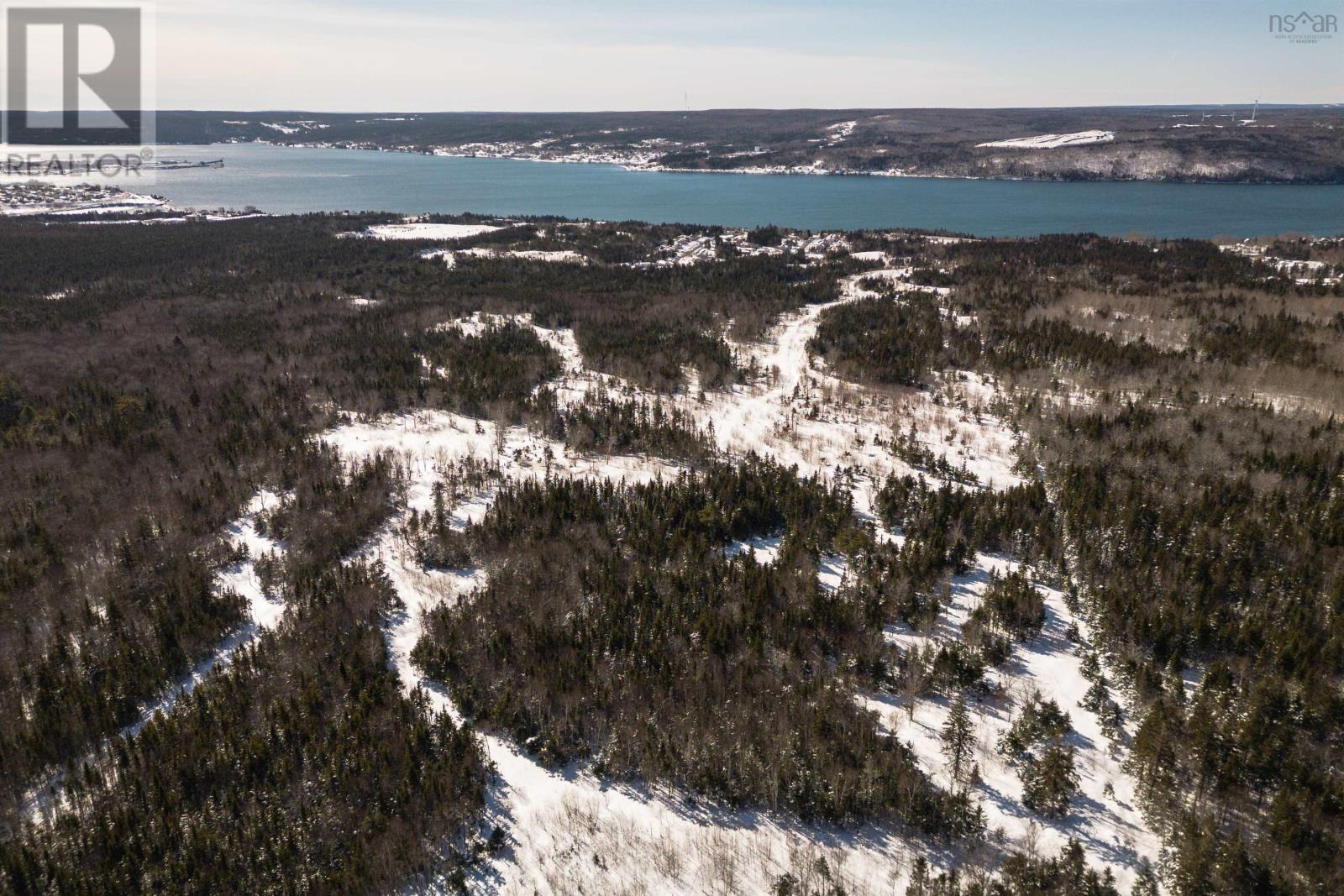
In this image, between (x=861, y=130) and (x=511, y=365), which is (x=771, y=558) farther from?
(x=861, y=130)

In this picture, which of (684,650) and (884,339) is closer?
(684,650)

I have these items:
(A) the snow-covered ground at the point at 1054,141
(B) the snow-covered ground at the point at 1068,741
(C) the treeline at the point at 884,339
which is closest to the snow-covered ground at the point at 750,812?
(B) the snow-covered ground at the point at 1068,741

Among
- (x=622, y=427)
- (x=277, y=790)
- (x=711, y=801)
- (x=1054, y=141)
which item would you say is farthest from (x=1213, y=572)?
(x=1054, y=141)

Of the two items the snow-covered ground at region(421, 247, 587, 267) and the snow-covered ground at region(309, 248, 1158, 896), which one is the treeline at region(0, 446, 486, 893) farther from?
the snow-covered ground at region(421, 247, 587, 267)

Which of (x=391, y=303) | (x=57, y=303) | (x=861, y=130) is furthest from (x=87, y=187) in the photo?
(x=861, y=130)

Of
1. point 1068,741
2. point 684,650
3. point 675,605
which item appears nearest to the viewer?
point 1068,741

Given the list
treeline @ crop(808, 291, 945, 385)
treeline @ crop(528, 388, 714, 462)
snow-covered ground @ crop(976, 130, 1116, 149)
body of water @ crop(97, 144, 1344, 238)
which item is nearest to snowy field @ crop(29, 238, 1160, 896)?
treeline @ crop(528, 388, 714, 462)

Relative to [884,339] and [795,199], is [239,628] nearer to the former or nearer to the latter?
[884,339]
